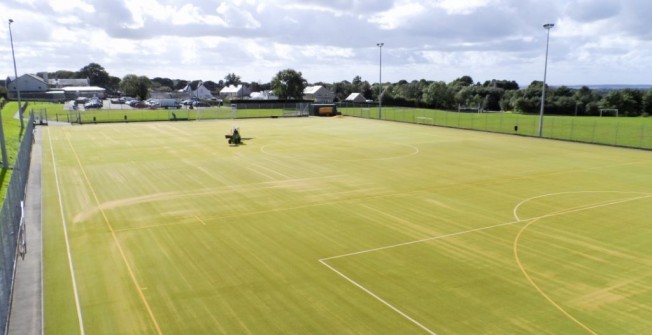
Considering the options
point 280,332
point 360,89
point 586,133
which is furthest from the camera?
point 360,89

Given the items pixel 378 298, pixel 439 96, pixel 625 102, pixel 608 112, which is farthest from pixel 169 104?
pixel 378 298

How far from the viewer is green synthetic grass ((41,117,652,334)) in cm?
1200

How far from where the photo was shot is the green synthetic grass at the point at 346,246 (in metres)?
12.0

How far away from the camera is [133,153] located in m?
37.9

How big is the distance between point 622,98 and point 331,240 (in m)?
107

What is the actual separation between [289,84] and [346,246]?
12009 cm

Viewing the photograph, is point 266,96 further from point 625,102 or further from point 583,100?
point 625,102

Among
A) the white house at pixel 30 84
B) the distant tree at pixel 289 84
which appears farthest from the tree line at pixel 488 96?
the white house at pixel 30 84

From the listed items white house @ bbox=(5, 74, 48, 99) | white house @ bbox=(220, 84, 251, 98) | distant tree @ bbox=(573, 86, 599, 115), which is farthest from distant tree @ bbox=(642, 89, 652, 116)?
white house @ bbox=(5, 74, 48, 99)

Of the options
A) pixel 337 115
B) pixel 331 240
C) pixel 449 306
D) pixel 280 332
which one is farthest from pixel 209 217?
pixel 337 115

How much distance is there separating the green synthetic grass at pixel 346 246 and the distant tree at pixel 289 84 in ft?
334

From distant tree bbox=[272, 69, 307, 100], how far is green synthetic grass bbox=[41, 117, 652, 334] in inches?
4006

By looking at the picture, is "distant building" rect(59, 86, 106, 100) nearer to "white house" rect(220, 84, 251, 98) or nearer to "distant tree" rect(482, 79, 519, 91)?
"white house" rect(220, 84, 251, 98)

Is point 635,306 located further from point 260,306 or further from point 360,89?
point 360,89
